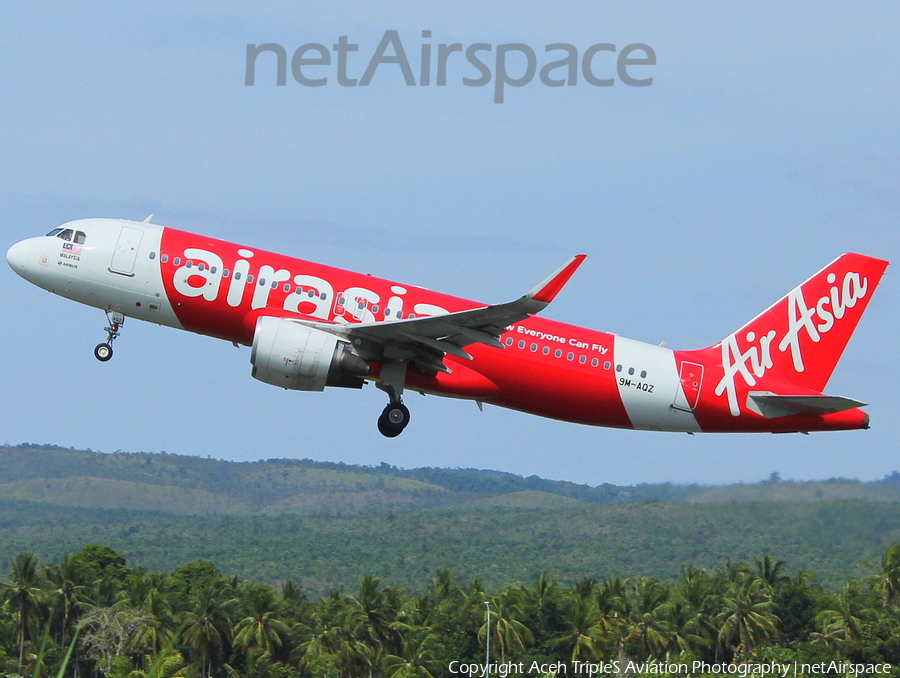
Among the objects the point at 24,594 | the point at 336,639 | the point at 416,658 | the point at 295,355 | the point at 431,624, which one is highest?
the point at 295,355

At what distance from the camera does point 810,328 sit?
3866 cm

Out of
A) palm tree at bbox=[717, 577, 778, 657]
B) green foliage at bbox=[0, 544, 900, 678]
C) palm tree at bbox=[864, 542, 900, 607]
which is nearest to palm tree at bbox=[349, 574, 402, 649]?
green foliage at bbox=[0, 544, 900, 678]

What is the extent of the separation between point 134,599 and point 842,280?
6451 cm

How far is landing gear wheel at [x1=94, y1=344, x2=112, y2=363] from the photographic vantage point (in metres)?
36.3

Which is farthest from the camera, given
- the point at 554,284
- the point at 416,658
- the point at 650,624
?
the point at 650,624

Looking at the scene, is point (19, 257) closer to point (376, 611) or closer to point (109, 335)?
point (109, 335)

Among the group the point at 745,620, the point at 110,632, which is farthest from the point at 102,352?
the point at 745,620

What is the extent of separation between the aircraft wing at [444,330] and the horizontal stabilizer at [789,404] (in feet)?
29.2

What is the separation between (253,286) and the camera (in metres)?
34.1

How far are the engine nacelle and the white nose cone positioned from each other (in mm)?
8076

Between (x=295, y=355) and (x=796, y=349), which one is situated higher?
(x=796, y=349)

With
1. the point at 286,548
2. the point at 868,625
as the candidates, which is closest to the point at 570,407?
the point at 868,625

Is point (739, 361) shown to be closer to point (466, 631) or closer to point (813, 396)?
point (813, 396)

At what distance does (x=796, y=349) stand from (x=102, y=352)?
21162mm
